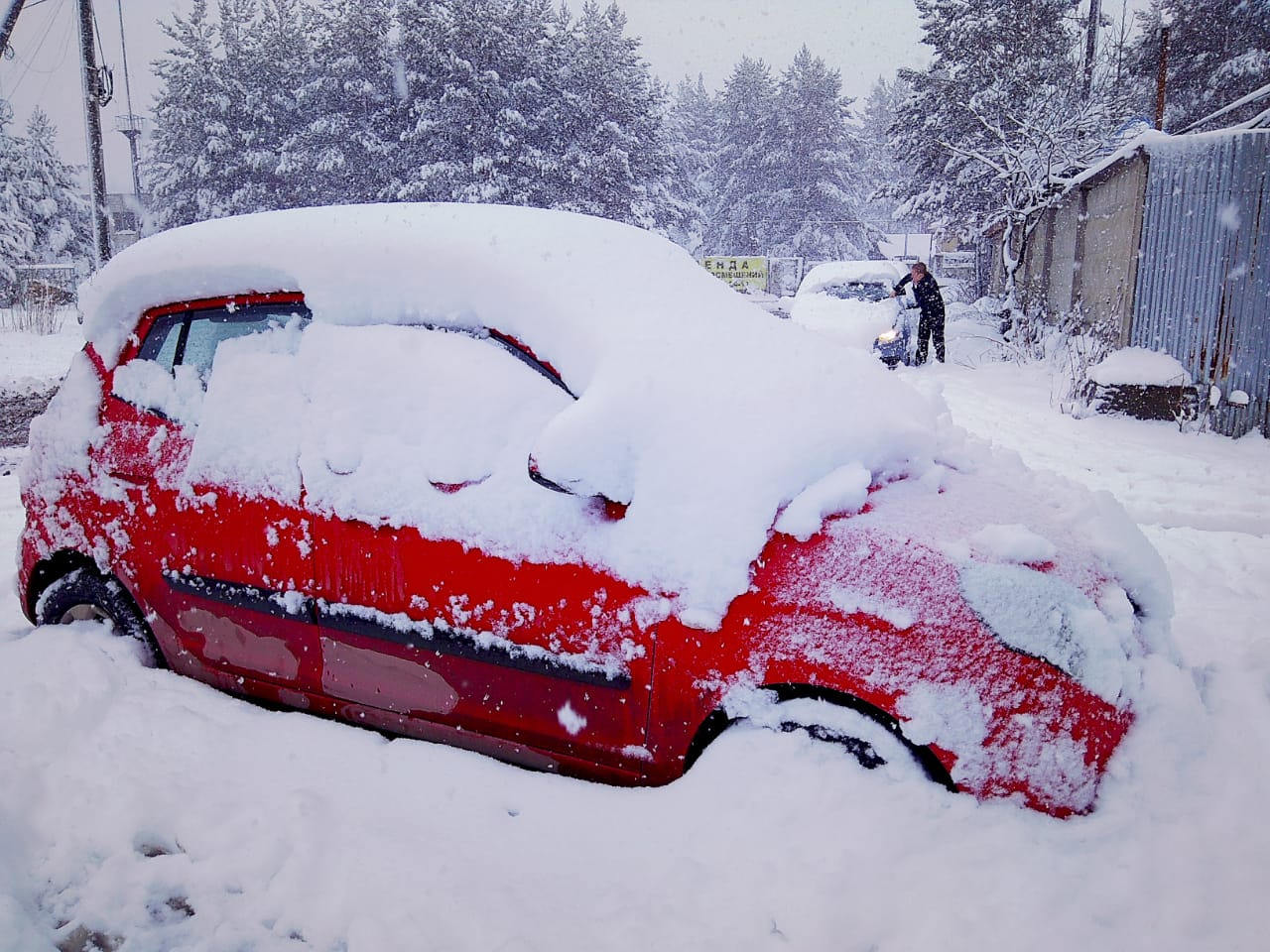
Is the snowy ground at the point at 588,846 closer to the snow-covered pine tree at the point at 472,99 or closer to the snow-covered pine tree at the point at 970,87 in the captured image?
the snow-covered pine tree at the point at 970,87

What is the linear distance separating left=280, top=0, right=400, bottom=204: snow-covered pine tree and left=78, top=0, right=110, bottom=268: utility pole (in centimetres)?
1293

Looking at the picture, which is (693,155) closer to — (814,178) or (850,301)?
(814,178)

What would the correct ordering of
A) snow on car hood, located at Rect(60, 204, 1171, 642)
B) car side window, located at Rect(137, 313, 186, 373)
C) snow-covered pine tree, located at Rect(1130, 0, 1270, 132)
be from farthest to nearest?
snow-covered pine tree, located at Rect(1130, 0, 1270, 132) → car side window, located at Rect(137, 313, 186, 373) → snow on car hood, located at Rect(60, 204, 1171, 642)

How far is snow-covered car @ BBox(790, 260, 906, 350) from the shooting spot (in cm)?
1262

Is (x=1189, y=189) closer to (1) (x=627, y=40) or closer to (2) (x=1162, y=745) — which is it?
(2) (x=1162, y=745)

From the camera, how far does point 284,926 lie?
1.96 meters

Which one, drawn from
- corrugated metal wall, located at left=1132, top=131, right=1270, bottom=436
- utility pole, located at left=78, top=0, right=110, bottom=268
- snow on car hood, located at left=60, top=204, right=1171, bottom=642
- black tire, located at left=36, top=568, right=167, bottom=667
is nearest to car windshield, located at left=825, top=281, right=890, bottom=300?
corrugated metal wall, located at left=1132, top=131, right=1270, bottom=436

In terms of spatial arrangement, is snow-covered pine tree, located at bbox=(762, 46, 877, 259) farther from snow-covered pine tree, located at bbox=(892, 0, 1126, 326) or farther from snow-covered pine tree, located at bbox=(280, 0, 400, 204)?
snow-covered pine tree, located at bbox=(280, 0, 400, 204)

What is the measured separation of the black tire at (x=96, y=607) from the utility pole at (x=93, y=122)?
57.6 feet

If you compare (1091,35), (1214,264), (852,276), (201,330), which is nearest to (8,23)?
(852,276)

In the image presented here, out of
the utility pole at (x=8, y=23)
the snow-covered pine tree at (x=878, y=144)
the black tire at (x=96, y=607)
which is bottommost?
the black tire at (x=96, y=607)

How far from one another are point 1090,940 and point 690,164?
4990 cm

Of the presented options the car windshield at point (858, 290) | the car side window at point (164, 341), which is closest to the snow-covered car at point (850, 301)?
the car windshield at point (858, 290)

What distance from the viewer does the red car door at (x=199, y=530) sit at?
8.49ft
